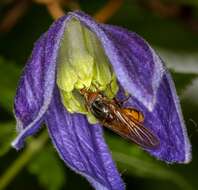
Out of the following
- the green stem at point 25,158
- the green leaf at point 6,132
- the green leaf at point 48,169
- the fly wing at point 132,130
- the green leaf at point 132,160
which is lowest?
the green leaf at point 132,160

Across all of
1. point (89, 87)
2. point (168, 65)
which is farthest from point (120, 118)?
point (168, 65)

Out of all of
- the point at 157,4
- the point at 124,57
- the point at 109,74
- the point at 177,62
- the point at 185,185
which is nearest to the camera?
the point at 124,57

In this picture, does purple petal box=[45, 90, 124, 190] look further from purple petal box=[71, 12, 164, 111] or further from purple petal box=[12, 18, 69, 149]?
purple petal box=[71, 12, 164, 111]

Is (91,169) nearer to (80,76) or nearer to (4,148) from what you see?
(80,76)

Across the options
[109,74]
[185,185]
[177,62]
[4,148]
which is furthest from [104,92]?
[177,62]

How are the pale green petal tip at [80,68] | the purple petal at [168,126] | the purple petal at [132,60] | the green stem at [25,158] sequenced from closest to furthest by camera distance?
the purple petal at [132,60] → the purple petal at [168,126] → the pale green petal tip at [80,68] → the green stem at [25,158]

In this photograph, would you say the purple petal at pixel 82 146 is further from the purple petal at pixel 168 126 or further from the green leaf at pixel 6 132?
the green leaf at pixel 6 132

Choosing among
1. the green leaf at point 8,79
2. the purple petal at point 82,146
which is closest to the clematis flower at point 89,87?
the purple petal at point 82,146
